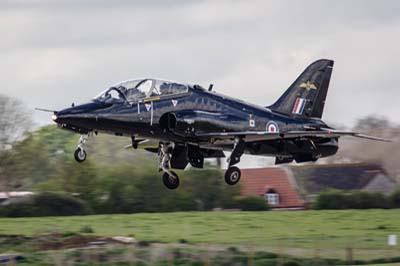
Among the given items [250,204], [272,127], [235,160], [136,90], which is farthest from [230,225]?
[136,90]

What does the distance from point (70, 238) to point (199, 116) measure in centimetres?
2326

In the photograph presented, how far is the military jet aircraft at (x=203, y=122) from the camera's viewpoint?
1674 inches

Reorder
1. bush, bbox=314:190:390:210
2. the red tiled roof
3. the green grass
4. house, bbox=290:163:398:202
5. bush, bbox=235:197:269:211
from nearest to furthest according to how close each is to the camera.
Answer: the green grass < bush, bbox=314:190:390:210 < house, bbox=290:163:398:202 < bush, bbox=235:197:269:211 < the red tiled roof

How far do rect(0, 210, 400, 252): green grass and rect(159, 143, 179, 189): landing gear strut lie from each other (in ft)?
49.2

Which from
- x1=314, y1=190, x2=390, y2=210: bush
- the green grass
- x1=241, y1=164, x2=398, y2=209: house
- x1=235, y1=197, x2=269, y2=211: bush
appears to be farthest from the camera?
x1=241, y1=164, x2=398, y2=209: house

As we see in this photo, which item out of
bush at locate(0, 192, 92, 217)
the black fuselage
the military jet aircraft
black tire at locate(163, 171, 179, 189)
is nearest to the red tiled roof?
bush at locate(0, 192, 92, 217)

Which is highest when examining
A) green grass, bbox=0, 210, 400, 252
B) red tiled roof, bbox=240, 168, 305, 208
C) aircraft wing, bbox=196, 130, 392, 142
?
aircraft wing, bbox=196, 130, 392, 142

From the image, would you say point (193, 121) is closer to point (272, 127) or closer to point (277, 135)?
point (277, 135)

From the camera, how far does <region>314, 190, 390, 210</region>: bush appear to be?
8356 cm

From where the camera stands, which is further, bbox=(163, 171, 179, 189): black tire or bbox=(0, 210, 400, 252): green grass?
bbox=(0, 210, 400, 252): green grass

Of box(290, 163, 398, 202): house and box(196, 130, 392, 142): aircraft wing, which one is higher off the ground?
box(196, 130, 392, 142): aircraft wing

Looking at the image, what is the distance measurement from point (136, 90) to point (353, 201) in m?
43.4

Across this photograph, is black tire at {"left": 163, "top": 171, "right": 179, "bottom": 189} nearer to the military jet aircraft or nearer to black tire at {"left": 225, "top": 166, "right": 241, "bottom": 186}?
the military jet aircraft

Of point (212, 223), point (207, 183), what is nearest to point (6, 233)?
point (212, 223)
